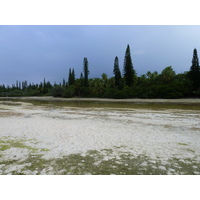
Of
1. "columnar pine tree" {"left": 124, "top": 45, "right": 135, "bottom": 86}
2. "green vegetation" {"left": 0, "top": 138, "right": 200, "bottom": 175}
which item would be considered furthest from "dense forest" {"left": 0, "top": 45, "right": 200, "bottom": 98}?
"green vegetation" {"left": 0, "top": 138, "right": 200, "bottom": 175}

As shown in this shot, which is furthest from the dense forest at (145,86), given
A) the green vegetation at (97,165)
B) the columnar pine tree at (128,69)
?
the green vegetation at (97,165)

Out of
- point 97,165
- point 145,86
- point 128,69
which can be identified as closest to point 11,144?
point 97,165

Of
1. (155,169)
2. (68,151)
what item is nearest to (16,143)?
(68,151)

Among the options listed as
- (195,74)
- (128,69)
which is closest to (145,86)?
(128,69)

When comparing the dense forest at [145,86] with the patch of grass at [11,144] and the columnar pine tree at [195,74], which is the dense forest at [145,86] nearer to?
the columnar pine tree at [195,74]

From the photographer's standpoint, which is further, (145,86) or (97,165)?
(145,86)

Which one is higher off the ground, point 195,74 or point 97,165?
point 195,74

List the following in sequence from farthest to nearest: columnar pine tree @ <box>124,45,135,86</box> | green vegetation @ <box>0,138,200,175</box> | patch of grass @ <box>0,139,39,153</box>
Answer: columnar pine tree @ <box>124,45,135,86</box>
patch of grass @ <box>0,139,39,153</box>
green vegetation @ <box>0,138,200,175</box>

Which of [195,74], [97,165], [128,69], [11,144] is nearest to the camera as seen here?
[97,165]

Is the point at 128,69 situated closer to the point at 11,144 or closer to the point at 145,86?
the point at 145,86

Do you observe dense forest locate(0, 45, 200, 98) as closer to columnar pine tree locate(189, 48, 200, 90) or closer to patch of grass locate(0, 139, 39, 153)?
columnar pine tree locate(189, 48, 200, 90)

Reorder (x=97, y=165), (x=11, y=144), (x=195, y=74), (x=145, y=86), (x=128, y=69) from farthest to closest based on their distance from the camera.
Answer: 1. (x=128, y=69)
2. (x=145, y=86)
3. (x=195, y=74)
4. (x=11, y=144)
5. (x=97, y=165)

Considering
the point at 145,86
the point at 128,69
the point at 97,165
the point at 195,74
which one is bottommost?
the point at 97,165

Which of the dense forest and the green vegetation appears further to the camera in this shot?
the dense forest
